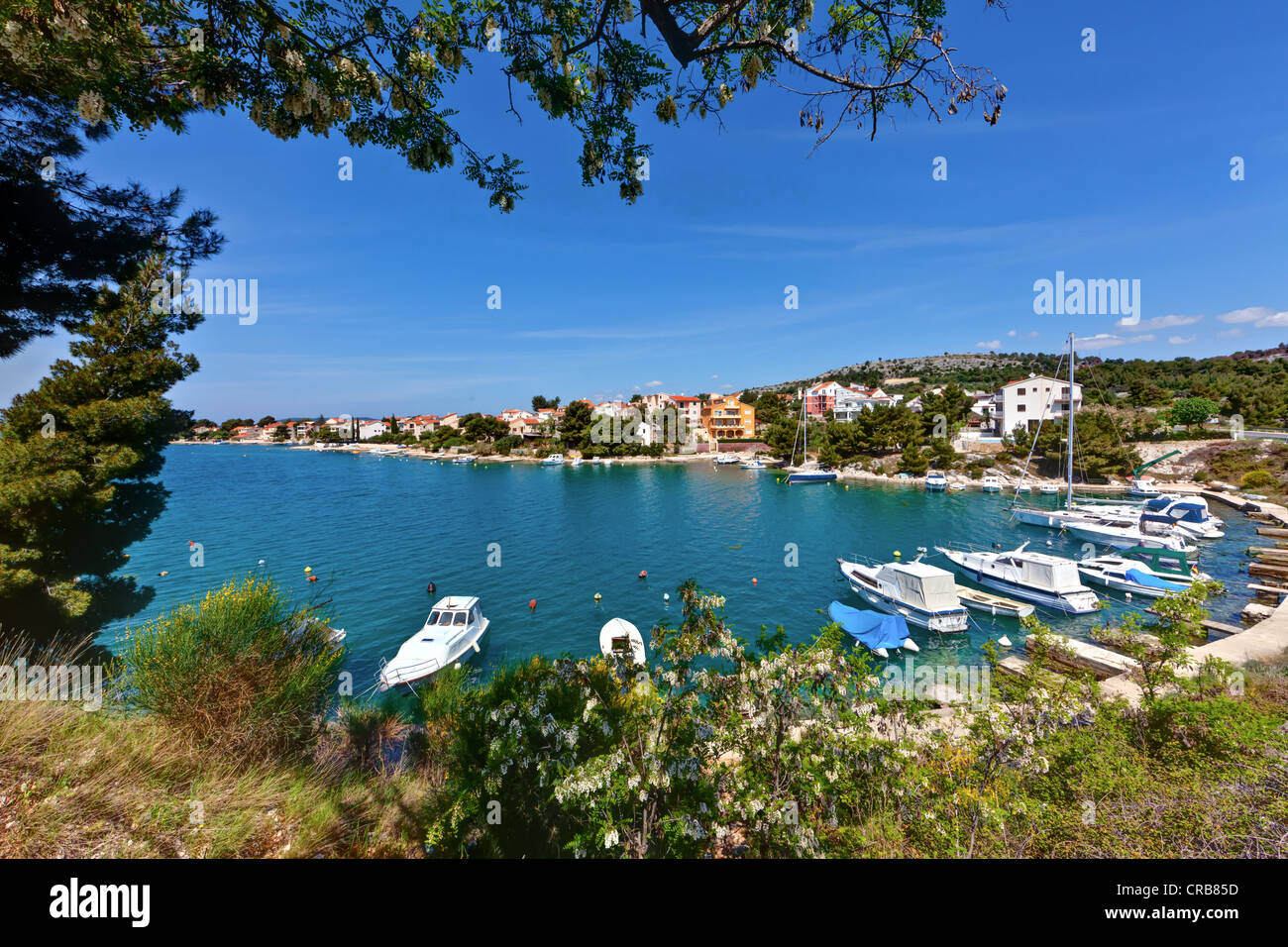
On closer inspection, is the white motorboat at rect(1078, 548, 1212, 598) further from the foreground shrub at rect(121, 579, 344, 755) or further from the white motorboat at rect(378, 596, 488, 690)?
the foreground shrub at rect(121, 579, 344, 755)

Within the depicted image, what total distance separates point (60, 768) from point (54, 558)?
7.88m

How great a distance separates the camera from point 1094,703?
228 inches

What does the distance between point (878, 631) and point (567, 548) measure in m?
18.8

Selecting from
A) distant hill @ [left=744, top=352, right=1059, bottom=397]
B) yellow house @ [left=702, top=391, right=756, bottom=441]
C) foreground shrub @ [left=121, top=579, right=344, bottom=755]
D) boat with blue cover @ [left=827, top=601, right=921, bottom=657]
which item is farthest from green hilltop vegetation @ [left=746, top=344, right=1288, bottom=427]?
foreground shrub @ [left=121, top=579, right=344, bottom=755]

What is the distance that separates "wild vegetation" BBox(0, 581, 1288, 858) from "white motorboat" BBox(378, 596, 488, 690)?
292 inches

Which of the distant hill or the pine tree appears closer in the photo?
the pine tree

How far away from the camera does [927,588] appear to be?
16234mm

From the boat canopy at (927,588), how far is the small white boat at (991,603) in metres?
1.24

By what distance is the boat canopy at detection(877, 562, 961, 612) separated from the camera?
16.1 metres

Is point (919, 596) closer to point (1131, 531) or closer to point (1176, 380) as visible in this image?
point (1131, 531)

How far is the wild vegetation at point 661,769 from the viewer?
140 inches

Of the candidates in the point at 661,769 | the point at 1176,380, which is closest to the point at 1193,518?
the point at 661,769

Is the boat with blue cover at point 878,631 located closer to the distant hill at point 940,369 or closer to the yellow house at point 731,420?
the yellow house at point 731,420
